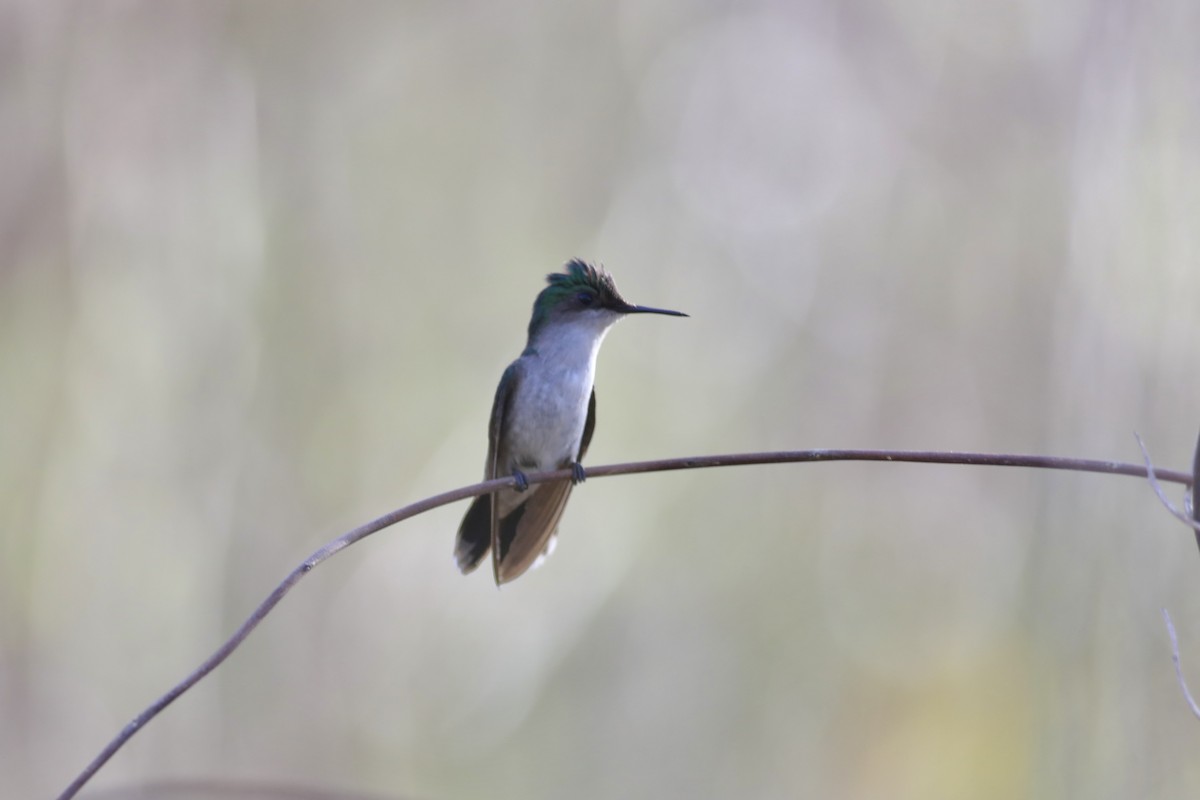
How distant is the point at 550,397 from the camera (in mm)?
3363

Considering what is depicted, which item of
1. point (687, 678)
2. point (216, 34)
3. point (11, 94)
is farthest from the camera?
point (687, 678)

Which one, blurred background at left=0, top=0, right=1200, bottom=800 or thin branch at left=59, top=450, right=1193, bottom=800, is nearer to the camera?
thin branch at left=59, top=450, right=1193, bottom=800

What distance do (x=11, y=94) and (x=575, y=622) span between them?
5.27 m

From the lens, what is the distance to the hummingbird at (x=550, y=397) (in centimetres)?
Answer: 329

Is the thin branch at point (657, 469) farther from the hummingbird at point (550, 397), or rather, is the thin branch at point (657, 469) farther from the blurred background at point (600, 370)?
the blurred background at point (600, 370)

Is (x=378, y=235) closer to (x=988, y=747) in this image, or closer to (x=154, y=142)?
(x=154, y=142)

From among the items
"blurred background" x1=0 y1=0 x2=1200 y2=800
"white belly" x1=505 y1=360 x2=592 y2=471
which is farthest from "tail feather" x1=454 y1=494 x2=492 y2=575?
"blurred background" x1=0 y1=0 x2=1200 y2=800

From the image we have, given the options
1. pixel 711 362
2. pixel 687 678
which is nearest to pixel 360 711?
pixel 687 678

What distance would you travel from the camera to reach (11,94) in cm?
615

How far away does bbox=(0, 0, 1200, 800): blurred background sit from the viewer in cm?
605

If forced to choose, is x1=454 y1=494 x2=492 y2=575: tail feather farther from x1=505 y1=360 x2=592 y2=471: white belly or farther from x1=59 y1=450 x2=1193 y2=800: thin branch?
x1=59 y1=450 x2=1193 y2=800: thin branch

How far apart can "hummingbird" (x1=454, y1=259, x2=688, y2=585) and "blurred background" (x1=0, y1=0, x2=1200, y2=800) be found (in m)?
2.27

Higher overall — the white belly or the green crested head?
the green crested head

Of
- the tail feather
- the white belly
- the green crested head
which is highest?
the green crested head
